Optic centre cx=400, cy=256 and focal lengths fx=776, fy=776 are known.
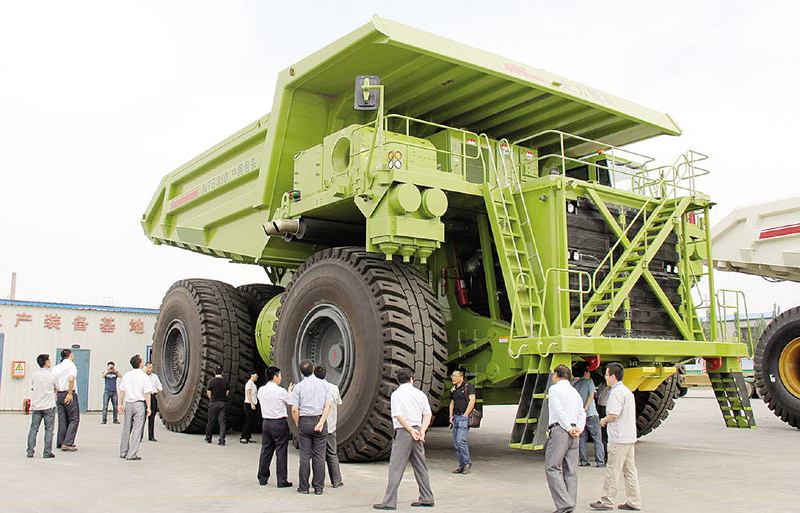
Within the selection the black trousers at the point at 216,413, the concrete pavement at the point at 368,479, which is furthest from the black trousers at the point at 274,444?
the black trousers at the point at 216,413

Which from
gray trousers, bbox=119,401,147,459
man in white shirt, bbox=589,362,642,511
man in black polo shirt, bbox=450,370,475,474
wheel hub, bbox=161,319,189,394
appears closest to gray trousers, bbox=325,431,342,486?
man in black polo shirt, bbox=450,370,475,474

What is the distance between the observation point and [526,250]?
8.96 m

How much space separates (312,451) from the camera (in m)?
7.45

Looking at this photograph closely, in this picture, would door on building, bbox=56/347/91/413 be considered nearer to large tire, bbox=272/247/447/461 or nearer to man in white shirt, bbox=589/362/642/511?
large tire, bbox=272/247/447/461

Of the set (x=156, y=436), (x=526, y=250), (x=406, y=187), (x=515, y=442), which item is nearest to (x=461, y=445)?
(x=515, y=442)

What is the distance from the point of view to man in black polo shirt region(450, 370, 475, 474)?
346 inches

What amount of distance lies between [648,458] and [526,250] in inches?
133

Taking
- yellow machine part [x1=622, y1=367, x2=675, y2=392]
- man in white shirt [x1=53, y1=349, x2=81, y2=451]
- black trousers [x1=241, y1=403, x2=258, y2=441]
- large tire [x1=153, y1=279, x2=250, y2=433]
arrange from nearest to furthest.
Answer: yellow machine part [x1=622, y1=367, x2=675, y2=392]
man in white shirt [x1=53, y1=349, x2=81, y2=451]
black trousers [x1=241, y1=403, x2=258, y2=441]
large tire [x1=153, y1=279, x2=250, y2=433]

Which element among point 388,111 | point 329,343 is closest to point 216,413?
point 329,343

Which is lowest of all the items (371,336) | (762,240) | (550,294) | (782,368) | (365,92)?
(782,368)

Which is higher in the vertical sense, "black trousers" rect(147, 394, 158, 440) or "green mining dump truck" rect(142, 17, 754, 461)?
"green mining dump truck" rect(142, 17, 754, 461)

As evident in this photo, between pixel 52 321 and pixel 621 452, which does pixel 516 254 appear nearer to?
pixel 621 452

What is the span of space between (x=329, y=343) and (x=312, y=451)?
241cm

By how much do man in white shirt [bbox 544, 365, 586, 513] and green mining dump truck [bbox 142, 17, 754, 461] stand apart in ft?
4.26
